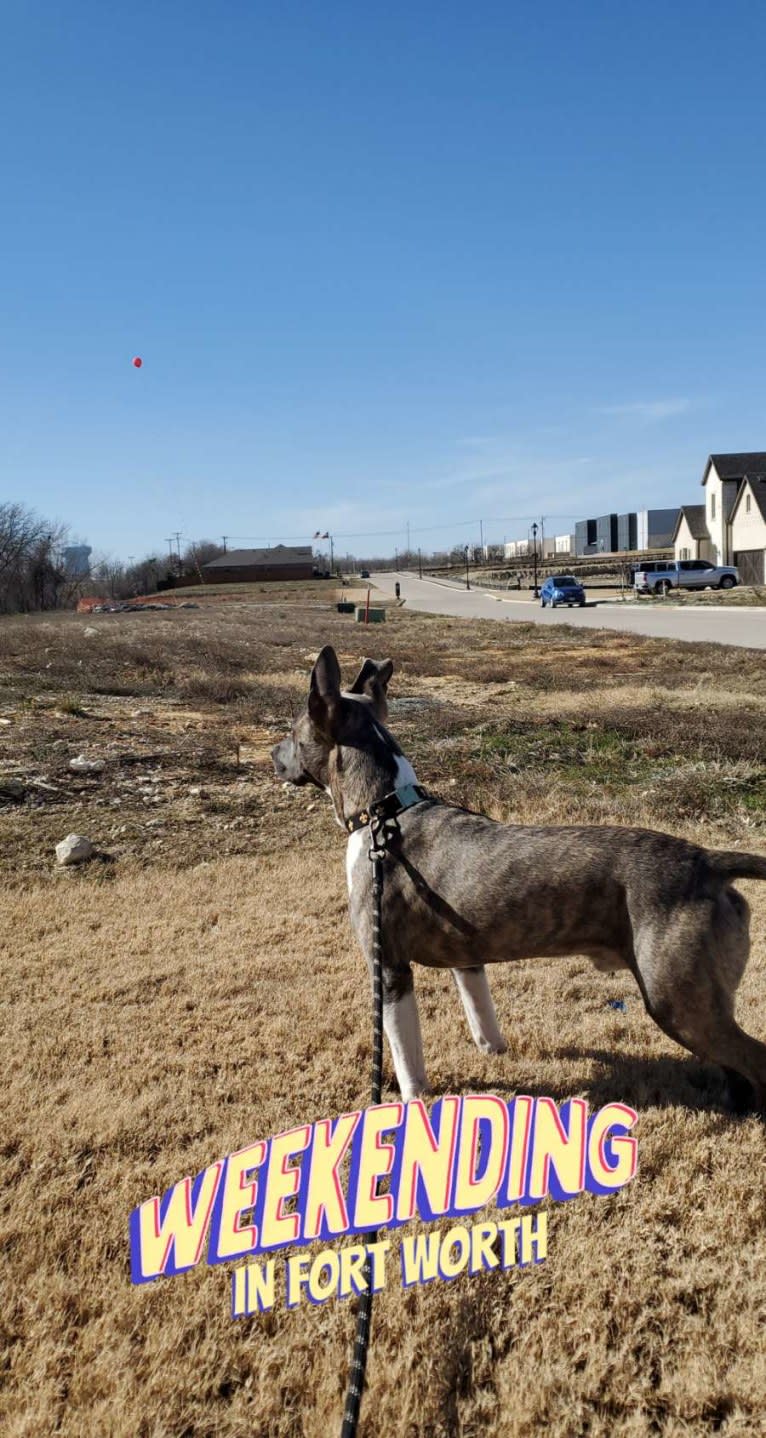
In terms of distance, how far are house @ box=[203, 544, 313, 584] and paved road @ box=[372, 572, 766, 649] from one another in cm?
6435

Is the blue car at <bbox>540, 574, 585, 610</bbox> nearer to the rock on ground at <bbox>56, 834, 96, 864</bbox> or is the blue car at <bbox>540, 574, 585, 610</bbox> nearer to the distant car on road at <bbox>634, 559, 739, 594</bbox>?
the distant car on road at <bbox>634, 559, 739, 594</bbox>

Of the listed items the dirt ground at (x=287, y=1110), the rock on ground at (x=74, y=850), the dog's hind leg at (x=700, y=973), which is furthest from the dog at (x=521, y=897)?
the rock on ground at (x=74, y=850)

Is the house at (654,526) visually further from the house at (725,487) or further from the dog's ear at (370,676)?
the dog's ear at (370,676)

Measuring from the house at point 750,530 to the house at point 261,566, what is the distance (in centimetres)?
7014

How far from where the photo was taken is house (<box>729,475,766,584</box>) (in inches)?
2201

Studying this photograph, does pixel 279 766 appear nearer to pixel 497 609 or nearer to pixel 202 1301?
pixel 202 1301

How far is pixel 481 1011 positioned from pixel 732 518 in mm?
63071

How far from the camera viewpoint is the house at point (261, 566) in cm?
12206

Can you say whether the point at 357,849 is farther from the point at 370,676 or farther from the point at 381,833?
the point at 370,676

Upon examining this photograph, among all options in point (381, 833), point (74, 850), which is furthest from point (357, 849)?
point (74, 850)

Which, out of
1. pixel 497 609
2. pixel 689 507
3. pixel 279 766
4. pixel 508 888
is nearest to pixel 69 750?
pixel 279 766

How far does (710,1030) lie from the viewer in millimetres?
3148

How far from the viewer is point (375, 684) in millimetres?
4098

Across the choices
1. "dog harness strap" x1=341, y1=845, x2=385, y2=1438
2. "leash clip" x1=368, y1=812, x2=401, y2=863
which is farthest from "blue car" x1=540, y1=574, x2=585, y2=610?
"dog harness strap" x1=341, y1=845, x2=385, y2=1438
